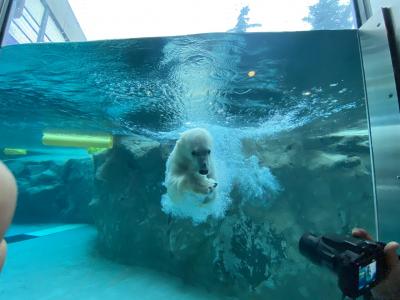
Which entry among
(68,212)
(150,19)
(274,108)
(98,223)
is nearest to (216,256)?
(274,108)

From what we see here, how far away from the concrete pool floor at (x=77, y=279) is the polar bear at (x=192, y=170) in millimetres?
3137

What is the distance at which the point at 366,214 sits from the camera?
7.36 metres

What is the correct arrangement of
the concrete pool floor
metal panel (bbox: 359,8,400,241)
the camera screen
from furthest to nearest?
the concrete pool floor < metal panel (bbox: 359,8,400,241) < the camera screen

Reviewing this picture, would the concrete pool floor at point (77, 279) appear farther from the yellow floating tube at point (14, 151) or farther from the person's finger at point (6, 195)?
the yellow floating tube at point (14, 151)

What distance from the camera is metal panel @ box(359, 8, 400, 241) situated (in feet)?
4.00

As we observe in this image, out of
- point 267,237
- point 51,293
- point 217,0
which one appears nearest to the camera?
point 217,0

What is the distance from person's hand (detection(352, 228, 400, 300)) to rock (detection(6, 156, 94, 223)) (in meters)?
16.4

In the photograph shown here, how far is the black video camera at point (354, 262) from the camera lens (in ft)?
3.42

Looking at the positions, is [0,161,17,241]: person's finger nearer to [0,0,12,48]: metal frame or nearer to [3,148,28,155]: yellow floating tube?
[0,0,12,48]: metal frame

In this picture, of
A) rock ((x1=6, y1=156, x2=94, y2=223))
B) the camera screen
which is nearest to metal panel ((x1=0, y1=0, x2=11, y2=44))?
the camera screen

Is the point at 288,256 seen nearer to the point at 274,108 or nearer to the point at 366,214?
the point at 366,214

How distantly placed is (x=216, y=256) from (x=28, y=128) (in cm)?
1246

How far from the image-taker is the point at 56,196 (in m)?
16.4

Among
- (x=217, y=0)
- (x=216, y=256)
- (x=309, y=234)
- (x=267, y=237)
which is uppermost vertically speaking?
(x=217, y=0)
